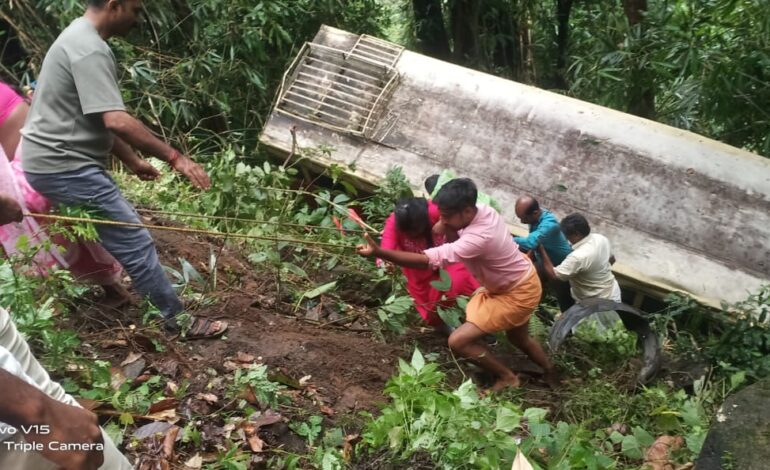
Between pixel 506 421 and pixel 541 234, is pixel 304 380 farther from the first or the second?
pixel 541 234

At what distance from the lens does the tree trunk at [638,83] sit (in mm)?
6359

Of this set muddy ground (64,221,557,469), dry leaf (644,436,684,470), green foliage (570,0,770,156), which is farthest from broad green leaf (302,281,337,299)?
green foliage (570,0,770,156)

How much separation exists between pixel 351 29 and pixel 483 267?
5.26 metres

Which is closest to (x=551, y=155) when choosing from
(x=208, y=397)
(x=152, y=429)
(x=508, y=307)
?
(x=508, y=307)

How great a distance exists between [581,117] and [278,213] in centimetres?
286

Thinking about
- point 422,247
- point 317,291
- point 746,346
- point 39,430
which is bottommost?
point 746,346

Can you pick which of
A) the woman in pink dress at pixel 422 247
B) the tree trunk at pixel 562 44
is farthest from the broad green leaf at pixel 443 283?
the tree trunk at pixel 562 44

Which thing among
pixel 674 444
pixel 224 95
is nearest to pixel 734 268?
pixel 674 444

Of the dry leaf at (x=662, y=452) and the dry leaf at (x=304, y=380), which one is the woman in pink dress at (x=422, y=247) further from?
the dry leaf at (x=662, y=452)

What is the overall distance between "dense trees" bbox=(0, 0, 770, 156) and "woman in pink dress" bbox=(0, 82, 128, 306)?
3.02 metres

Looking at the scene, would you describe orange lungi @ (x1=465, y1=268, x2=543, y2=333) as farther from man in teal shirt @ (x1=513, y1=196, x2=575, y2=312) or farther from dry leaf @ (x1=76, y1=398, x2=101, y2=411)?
dry leaf @ (x1=76, y1=398, x2=101, y2=411)

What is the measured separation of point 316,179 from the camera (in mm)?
5832

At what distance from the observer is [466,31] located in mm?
9102

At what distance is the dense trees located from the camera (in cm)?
567
